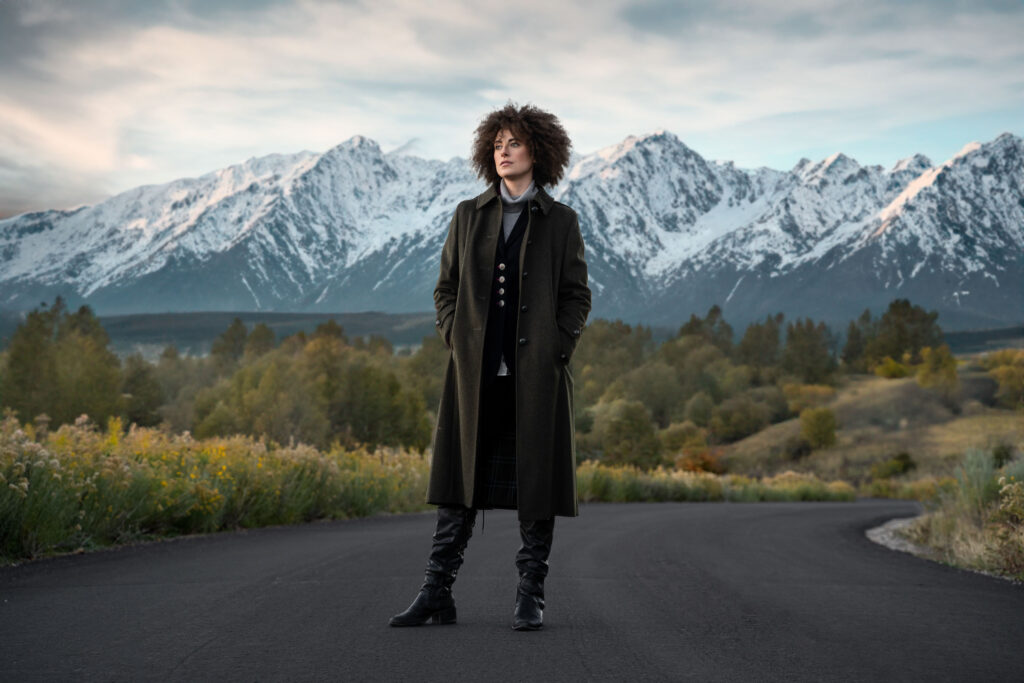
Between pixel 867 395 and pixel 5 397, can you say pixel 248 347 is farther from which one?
pixel 867 395

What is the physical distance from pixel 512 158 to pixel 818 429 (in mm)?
101164

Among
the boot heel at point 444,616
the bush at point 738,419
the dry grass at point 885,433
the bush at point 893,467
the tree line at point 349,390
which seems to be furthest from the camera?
the bush at point 738,419

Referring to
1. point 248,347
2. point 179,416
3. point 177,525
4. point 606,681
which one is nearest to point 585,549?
point 177,525

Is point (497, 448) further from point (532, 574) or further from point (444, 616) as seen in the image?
point (444, 616)

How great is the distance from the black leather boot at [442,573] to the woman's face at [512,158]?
178 centimetres

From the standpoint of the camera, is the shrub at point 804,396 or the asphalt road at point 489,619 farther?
the shrub at point 804,396

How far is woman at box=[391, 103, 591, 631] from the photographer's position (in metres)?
5.34

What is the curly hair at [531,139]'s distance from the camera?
5801mm

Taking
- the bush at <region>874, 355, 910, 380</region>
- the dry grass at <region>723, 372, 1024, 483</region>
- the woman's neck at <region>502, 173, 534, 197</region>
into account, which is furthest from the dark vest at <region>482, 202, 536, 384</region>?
the bush at <region>874, 355, 910, 380</region>

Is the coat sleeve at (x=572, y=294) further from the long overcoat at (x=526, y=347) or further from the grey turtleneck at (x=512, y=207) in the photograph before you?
the grey turtleneck at (x=512, y=207)

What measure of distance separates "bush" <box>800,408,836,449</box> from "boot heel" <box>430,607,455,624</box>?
100941 mm

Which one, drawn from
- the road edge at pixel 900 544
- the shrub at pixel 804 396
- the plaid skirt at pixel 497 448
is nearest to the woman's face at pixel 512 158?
the plaid skirt at pixel 497 448

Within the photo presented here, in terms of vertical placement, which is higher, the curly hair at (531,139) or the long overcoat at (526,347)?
the curly hair at (531,139)

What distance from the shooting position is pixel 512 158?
5.72 metres
